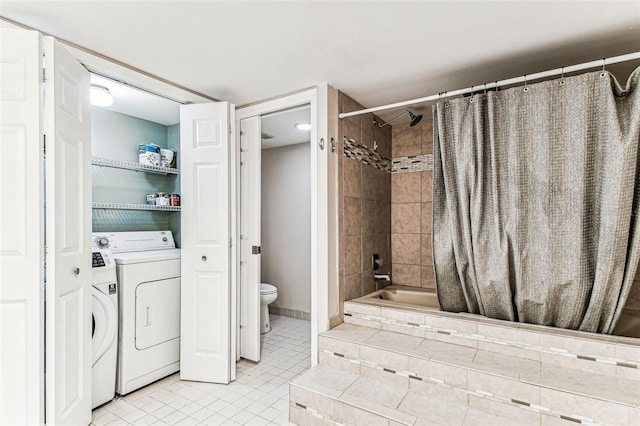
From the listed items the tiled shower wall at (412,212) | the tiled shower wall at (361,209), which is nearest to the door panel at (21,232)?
the tiled shower wall at (361,209)

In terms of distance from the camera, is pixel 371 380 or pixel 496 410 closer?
pixel 496 410

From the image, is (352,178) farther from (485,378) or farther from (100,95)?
(100,95)

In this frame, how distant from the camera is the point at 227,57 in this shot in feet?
6.50

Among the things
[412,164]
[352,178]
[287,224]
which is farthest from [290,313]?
[412,164]

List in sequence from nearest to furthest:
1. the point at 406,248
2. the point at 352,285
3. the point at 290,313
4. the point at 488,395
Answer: the point at 488,395
the point at 352,285
the point at 406,248
the point at 290,313

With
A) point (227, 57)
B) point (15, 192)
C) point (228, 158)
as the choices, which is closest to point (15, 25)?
point (15, 192)

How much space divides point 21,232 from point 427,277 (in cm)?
300

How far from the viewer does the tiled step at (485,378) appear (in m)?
1.47

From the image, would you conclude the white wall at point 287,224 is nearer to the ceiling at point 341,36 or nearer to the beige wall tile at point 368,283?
the beige wall tile at point 368,283

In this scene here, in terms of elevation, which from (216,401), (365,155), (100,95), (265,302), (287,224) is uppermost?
(100,95)

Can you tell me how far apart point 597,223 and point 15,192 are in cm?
298

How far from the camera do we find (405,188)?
10.7 feet

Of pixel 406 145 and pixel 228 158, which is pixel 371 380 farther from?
pixel 406 145

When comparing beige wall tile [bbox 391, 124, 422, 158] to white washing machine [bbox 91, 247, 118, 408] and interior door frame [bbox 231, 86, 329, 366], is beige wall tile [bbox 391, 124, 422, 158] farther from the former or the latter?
white washing machine [bbox 91, 247, 118, 408]
